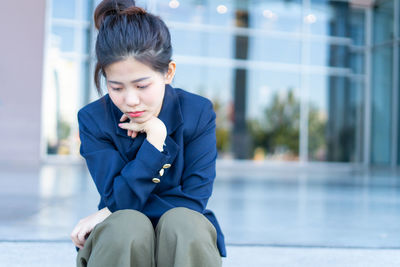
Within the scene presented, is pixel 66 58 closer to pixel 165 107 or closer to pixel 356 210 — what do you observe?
pixel 356 210

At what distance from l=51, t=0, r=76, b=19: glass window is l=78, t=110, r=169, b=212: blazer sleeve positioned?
33.1 ft

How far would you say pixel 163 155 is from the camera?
129 centimetres

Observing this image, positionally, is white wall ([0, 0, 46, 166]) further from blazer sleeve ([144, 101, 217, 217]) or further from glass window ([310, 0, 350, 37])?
blazer sleeve ([144, 101, 217, 217])

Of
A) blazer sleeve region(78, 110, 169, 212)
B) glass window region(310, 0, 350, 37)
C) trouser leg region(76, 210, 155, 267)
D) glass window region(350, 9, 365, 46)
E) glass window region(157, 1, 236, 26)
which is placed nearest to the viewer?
trouser leg region(76, 210, 155, 267)

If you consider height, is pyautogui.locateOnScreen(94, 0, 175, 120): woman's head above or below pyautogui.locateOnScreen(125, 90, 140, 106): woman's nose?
above

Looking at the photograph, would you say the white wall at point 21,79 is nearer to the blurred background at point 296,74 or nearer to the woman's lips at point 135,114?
the blurred background at point 296,74

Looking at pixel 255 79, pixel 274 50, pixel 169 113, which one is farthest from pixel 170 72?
pixel 274 50

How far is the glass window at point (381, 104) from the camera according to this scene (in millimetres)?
12211

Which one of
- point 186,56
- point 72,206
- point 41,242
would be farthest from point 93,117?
point 186,56

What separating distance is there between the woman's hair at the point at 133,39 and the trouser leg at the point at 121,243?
0.44m

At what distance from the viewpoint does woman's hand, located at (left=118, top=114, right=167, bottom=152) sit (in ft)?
4.33

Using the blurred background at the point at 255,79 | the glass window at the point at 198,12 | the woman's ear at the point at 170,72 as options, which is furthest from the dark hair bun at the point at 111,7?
the glass window at the point at 198,12

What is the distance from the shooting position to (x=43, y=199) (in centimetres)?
388

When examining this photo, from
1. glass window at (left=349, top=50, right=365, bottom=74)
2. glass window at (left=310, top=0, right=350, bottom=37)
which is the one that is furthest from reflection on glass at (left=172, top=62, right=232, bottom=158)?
glass window at (left=349, top=50, right=365, bottom=74)
